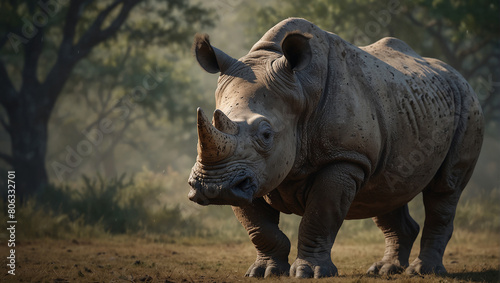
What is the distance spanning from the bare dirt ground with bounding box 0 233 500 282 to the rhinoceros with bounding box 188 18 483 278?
22.8 inches

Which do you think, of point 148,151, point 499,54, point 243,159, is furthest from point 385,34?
point 148,151

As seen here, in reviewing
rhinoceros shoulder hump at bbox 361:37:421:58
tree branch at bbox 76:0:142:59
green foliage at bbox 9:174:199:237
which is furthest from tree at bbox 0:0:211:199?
rhinoceros shoulder hump at bbox 361:37:421:58

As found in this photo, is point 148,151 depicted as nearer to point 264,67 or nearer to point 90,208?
point 90,208

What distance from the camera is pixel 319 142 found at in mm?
5371

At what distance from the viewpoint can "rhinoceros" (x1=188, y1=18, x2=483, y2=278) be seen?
4.70 metres

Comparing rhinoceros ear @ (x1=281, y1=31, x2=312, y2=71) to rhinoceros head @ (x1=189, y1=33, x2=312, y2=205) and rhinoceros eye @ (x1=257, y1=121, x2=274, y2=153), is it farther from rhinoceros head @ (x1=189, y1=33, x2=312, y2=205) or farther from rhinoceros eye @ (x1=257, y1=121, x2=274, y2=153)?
rhinoceros eye @ (x1=257, y1=121, x2=274, y2=153)

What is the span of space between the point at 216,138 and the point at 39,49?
13.4 meters

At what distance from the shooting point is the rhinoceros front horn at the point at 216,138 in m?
4.35

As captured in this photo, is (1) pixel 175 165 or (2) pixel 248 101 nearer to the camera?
(2) pixel 248 101

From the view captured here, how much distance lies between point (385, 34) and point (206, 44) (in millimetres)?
12916

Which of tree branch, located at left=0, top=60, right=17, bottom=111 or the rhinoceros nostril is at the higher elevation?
tree branch, located at left=0, top=60, right=17, bottom=111

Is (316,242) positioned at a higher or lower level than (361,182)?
lower

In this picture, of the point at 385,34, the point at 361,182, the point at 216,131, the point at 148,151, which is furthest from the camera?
the point at 148,151

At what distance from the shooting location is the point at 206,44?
5.62 m
